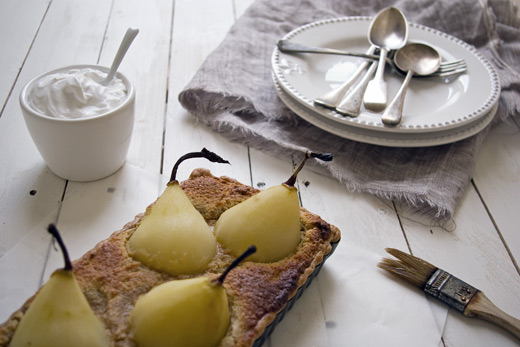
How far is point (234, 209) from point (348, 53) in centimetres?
68

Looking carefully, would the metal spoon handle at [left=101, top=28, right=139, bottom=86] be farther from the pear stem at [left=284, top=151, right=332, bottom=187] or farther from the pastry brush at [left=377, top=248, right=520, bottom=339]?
the pastry brush at [left=377, top=248, right=520, bottom=339]

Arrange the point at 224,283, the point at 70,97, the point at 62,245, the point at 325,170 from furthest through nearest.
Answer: the point at 325,170 < the point at 70,97 < the point at 224,283 < the point at 62,245

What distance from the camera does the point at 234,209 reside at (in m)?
0.77

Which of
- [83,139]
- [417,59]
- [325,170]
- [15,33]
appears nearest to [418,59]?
[417,59]

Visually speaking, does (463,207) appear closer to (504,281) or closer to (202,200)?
(504,281)

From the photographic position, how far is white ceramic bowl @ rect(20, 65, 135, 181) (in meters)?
0.91

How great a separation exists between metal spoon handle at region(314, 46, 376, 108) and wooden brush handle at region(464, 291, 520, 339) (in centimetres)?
48

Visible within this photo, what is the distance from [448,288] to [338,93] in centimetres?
49

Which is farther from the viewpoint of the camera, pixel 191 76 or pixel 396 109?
pixel 191 76

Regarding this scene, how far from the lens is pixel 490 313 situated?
32.2 inches

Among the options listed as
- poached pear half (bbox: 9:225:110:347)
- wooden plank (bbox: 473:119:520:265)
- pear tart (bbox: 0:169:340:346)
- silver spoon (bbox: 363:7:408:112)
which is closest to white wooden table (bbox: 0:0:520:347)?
wooden plank (bbox: 473:119:520:265)

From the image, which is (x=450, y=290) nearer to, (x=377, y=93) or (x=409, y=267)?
(x=409, y=267)

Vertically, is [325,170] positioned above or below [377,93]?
below

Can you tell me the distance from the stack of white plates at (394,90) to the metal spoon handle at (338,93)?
0.01 metres
